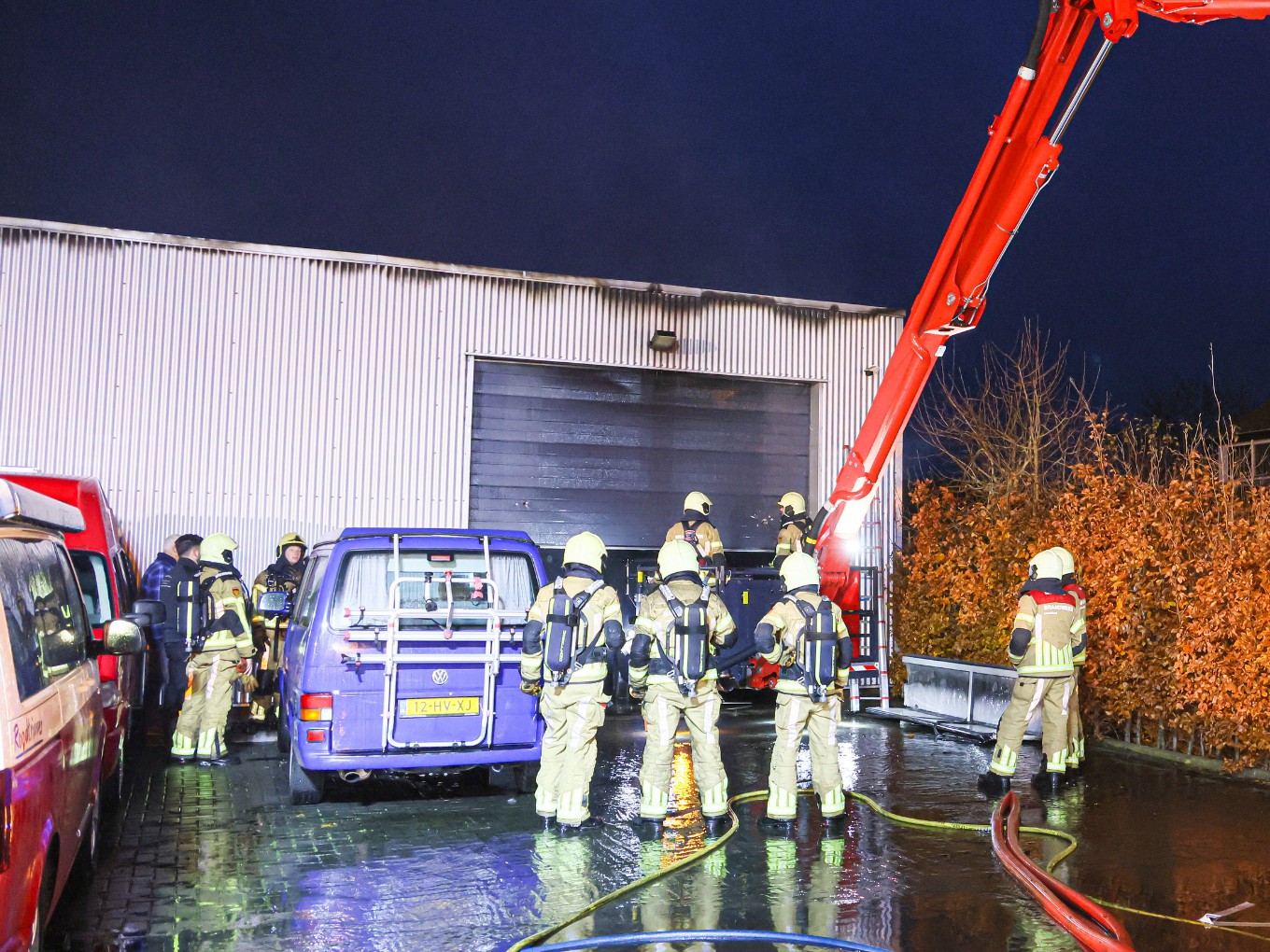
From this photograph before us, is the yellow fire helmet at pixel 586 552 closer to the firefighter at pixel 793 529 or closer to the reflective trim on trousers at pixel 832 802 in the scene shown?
the reflective trim on trousers at pixel 832 802

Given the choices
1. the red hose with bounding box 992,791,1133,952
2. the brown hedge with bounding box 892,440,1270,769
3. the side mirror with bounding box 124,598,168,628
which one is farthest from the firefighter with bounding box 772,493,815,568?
the side mirror with bounding box 124,598,168,628

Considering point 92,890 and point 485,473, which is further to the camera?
point 485,473

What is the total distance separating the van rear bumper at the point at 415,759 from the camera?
6.93 metres

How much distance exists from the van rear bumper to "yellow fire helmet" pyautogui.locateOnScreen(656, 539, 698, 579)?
159cm

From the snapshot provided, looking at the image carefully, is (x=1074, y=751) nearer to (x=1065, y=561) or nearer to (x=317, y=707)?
(x=1065, y=561)

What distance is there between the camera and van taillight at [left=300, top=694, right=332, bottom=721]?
22.7ft

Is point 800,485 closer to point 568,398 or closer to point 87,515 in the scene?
point 568,398

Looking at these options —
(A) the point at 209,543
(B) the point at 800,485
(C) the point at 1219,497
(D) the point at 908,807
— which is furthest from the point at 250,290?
(C) the point at 1219,497

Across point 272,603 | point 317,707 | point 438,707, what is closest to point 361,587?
point 317,707

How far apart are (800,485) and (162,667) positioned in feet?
27.4

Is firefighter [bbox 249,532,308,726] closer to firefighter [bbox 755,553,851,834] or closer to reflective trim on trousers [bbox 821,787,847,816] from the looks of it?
firefighter [bbox 755,553,851,834]

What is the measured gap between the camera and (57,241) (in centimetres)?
1202

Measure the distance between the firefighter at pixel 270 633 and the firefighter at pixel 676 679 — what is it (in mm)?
5263

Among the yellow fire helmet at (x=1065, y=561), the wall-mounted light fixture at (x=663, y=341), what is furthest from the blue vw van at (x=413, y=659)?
the wall-mounted light fixture at (x=663, y=341)
